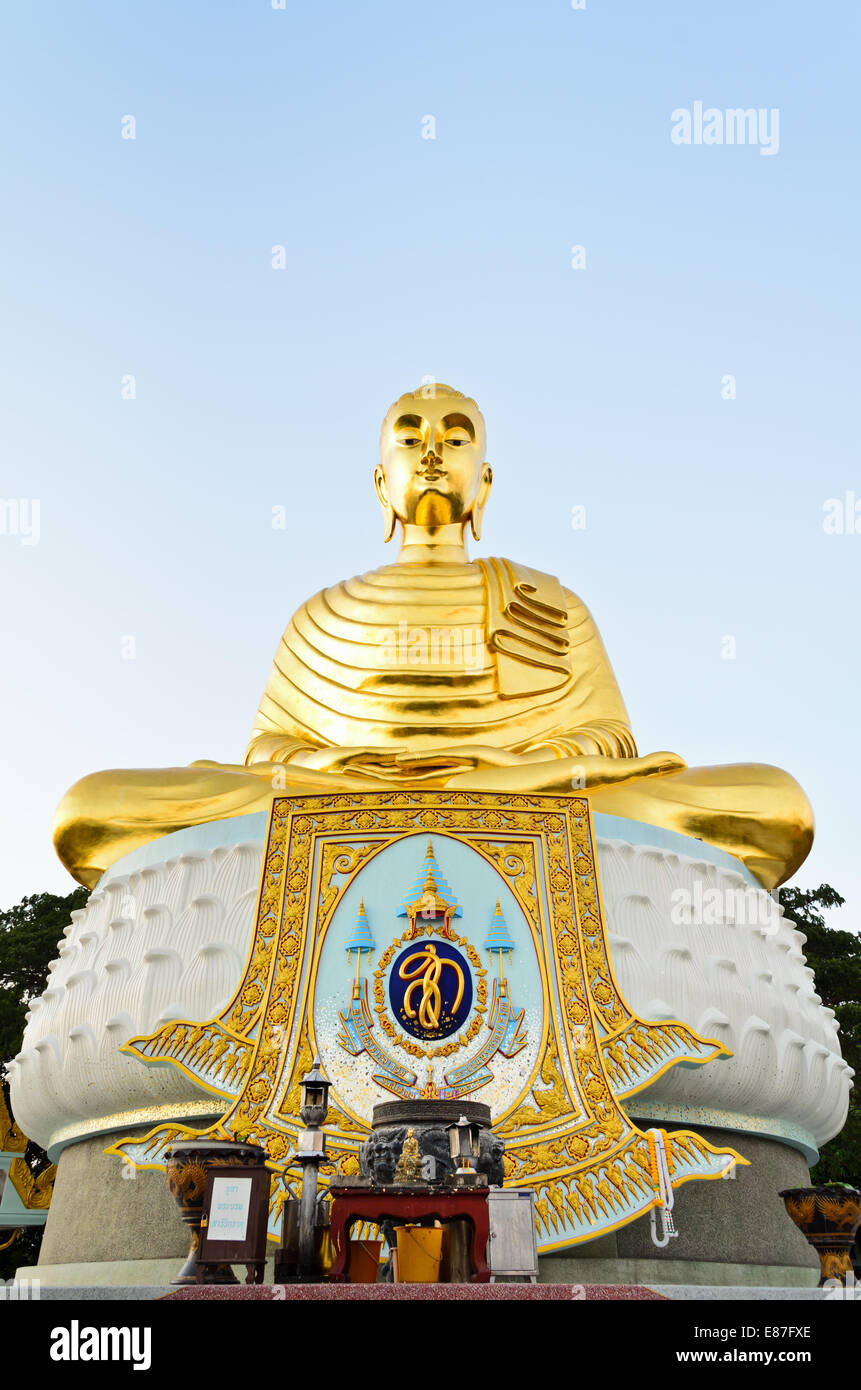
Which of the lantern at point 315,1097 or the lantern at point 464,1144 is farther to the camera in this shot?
the lantern at point 315,1097

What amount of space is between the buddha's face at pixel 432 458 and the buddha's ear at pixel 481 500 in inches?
7.9

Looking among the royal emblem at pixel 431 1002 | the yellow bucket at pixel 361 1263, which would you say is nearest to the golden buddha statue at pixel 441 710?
the royal emblem at pixel 431 1002

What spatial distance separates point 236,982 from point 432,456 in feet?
17.2

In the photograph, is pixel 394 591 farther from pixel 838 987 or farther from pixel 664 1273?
pixel 838 987

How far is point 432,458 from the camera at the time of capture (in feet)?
33.1

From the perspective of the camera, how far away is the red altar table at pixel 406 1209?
419 centimetres

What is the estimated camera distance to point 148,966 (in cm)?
646

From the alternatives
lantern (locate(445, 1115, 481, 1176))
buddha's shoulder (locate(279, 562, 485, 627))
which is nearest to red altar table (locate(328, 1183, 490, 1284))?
lantern (locate(445, 1115, 481, 1176))

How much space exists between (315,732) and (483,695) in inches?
49.4

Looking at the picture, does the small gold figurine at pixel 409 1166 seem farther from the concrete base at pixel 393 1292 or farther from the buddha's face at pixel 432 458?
the buddha's face at pixel 432 458
